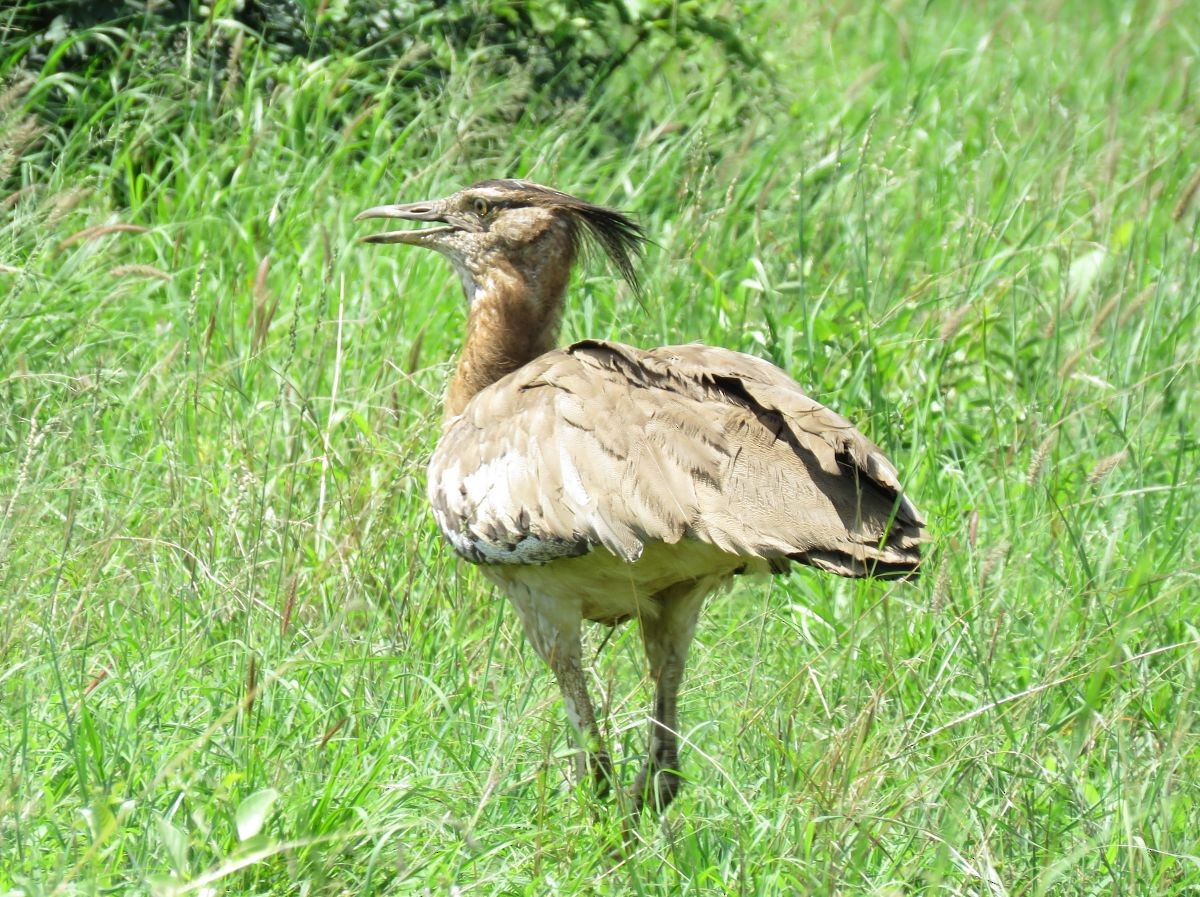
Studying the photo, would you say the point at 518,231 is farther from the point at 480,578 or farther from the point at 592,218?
the point at 480,578

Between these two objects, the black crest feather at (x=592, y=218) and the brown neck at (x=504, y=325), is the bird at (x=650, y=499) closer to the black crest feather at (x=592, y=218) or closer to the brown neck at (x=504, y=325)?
the brown neck at (x=504, y=325)

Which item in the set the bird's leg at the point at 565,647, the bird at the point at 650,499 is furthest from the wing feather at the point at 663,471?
the bird's leg at the point at 565,647

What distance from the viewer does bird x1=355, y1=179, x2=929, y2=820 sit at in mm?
3291

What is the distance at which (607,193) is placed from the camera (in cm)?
598

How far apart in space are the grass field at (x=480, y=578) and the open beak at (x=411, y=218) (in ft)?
1.15

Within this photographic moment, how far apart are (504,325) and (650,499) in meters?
1.18

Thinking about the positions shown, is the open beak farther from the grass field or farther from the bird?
the bird

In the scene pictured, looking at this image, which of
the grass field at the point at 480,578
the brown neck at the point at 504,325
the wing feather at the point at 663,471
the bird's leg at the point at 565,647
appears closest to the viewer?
the grass field at the point at 480,578

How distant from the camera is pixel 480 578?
4.31 meters

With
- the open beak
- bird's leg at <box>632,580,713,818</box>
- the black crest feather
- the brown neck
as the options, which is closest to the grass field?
bird's leg at <box>632,580,713,818</box>

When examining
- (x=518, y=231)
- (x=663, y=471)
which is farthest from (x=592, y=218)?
(x=663, y=471)

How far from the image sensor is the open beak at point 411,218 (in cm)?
443

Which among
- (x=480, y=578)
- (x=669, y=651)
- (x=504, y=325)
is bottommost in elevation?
(x=480, y=578)

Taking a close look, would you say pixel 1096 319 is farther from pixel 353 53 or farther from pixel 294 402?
pixel 353 53
